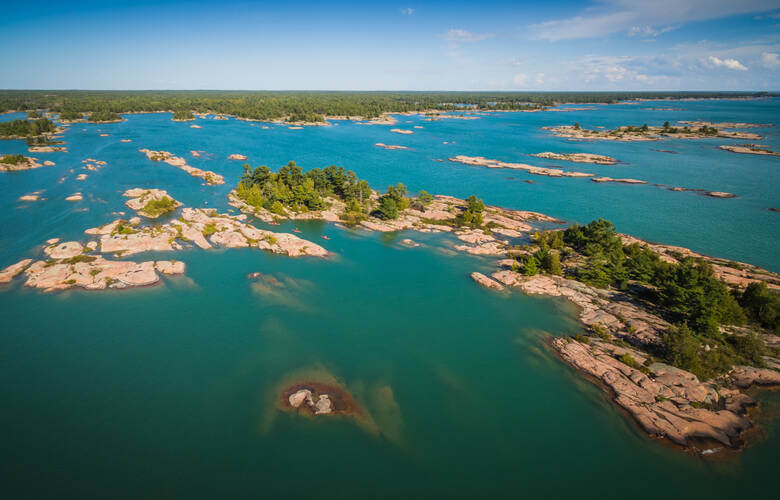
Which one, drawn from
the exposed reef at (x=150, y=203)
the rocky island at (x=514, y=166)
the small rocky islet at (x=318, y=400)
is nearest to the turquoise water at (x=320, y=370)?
the small rocky islet at (x=318, y=400)

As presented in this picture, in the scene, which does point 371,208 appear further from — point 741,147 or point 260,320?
point 741,147

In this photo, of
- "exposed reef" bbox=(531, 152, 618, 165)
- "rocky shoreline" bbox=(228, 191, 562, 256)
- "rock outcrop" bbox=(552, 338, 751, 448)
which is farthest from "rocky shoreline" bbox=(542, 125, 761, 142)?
"rock outcrop" bbox=(552, 338, 751, 448)

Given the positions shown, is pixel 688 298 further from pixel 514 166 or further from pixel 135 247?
pixel 514 166

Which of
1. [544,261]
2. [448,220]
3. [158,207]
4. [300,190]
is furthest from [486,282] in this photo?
[158,207]

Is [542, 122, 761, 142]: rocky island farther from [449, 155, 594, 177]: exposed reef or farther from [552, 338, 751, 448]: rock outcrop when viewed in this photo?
[552, 338, 751, 448]: rock outcrop

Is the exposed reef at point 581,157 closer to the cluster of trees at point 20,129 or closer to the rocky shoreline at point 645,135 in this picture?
the rocky shoreline at point 645,135

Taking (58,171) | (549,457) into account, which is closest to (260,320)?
(549,457)
